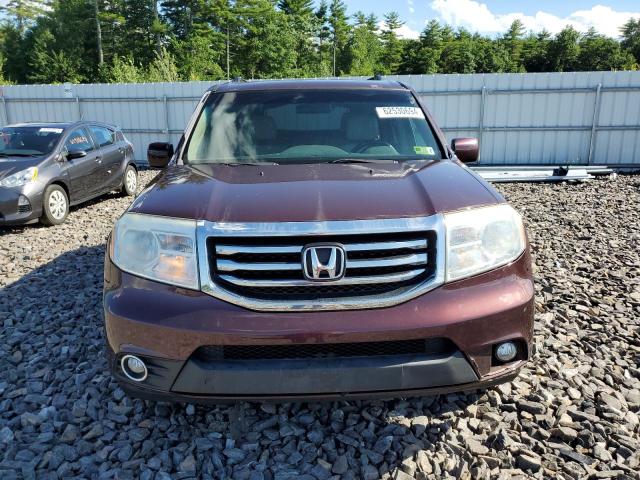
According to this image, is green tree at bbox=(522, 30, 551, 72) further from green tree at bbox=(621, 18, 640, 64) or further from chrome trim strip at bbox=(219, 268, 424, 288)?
chrome trim strip at bbox=(219, 268, 424, 288)

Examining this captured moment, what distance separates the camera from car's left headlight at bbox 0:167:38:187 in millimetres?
7168

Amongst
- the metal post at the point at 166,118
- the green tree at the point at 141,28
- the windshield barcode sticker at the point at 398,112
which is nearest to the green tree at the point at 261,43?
the green tree at the point at 141,28

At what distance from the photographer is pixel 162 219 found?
2230 millimetres

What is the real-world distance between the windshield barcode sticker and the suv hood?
69cm

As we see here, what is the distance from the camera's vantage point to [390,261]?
6.88ft

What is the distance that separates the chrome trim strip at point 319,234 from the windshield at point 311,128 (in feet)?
3.39

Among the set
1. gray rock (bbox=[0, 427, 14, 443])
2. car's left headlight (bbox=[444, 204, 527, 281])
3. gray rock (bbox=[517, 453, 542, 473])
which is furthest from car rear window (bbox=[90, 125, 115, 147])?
gray rock (bbox=[517, 453, 542, 473])

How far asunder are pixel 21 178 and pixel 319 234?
6.83m

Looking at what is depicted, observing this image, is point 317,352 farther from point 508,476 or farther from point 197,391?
point 508,476

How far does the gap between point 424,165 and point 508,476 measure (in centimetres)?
165

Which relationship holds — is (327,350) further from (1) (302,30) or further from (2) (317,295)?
(1) (302,30)

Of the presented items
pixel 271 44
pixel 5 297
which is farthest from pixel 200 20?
pixel 5 297

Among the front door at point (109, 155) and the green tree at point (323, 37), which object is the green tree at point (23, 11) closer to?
the green tree at point (323, 37)

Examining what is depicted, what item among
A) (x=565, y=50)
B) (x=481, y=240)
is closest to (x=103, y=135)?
(x=481, y=240)
